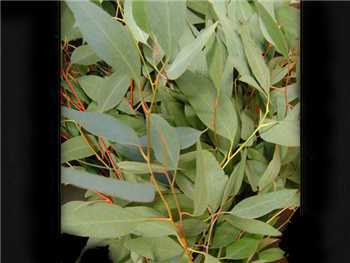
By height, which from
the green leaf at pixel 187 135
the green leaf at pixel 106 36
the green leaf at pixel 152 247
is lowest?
the green leaf at pixel 152 247

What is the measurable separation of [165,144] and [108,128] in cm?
7

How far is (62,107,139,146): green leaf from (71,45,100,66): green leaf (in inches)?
2.5

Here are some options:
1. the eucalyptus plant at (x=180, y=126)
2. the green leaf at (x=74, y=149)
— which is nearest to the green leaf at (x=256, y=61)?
the eucalyptus plant at (x=180, y=126)

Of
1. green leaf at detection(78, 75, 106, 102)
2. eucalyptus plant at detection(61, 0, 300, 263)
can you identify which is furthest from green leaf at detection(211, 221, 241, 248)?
green leaf at detection(78, 75, 106, 102)

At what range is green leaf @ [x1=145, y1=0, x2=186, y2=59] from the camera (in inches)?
19.8

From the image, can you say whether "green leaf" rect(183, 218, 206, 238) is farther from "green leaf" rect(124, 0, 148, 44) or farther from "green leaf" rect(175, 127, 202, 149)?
"green leaf" rect(124, 0, 148, 44)

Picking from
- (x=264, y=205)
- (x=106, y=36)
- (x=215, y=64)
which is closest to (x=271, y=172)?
(x=264, y=205)

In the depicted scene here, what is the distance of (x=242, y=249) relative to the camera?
56 centimetres

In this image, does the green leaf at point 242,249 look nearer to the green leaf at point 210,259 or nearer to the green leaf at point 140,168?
the green leaf at point 210,259

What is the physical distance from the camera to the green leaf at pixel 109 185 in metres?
0.52

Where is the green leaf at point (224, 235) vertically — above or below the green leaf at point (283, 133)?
below
